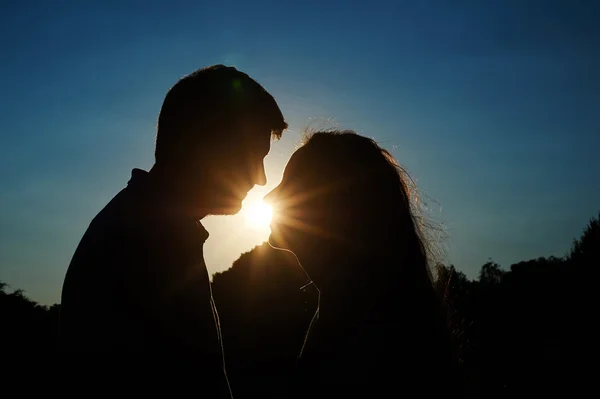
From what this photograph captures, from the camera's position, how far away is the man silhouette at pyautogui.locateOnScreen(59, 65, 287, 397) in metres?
2.95

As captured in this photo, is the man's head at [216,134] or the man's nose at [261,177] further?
the man's nose at [261,177]

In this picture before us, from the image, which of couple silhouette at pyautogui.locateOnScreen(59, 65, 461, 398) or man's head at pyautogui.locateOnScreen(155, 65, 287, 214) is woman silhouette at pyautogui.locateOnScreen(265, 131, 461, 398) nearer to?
couple silhouette at pyautogui.locateOnScreen(59, 65, 461, 398)

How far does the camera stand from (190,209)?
3717 millimetres

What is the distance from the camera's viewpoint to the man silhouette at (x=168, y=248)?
295cm

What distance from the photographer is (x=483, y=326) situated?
28.5m

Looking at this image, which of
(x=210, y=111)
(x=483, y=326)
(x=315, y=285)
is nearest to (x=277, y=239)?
(x=315, y=285)

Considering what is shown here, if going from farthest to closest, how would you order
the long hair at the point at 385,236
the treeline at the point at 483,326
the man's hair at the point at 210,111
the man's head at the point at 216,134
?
the treeline at the point at 483,326 < the man's hair at the point at 210,111 < the man's head at the point at 216,134 < the long hair at the point at 385,236

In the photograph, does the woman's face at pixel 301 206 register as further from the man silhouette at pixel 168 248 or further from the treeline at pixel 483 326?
the treeline at pixel 483 326

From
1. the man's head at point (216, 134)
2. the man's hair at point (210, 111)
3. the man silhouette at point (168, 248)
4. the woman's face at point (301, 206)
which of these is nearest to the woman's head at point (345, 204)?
the woman's face at point (301, 206)

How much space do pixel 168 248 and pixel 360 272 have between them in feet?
4.37

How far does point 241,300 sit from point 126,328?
31.4 metres

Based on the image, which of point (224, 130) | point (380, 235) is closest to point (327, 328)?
point (380, 235)

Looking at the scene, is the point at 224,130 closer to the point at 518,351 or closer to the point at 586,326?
the point at 518,351

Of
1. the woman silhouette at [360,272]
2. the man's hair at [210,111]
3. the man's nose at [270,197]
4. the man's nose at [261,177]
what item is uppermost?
the man's hair at [210,111]
